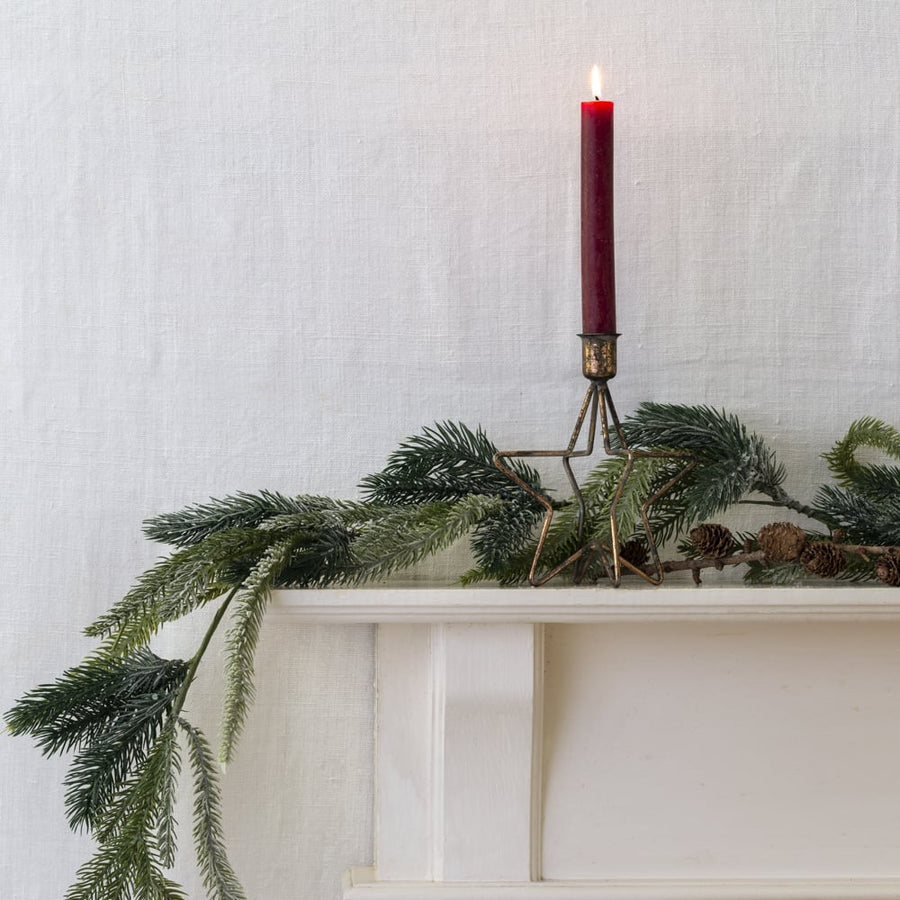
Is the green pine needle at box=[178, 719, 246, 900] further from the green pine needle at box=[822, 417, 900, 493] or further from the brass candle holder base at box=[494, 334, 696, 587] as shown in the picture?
the green pine needle at box=[822, 417, 900, 493]

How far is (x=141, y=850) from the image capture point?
1.77 ft

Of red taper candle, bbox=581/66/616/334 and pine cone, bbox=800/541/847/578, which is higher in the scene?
red taper candle, bbox=581/66/616/334

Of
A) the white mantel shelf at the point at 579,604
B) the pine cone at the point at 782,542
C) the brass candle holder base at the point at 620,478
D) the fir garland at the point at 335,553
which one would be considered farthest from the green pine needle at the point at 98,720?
the pine cone at the point at 782,542

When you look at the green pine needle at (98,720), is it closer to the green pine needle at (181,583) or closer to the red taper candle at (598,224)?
the green pine needle at (181,583)

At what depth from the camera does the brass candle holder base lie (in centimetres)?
54

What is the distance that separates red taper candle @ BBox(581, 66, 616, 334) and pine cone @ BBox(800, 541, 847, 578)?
0.59 feet

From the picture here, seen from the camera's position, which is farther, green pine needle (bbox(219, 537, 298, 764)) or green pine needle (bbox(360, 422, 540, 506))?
green pine needle (bbox(360, 422, 540, 506))

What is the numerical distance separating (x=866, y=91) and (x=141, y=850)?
2.28 feet

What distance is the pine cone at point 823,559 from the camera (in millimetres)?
562

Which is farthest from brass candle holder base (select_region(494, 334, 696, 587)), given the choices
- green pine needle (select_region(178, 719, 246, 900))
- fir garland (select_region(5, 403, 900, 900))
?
green pine needle (select_region(178, 719, 246, 900))

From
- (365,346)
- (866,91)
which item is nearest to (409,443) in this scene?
(365,346)

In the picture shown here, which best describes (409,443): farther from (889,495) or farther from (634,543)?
(889,495)

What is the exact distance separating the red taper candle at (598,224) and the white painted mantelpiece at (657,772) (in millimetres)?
207

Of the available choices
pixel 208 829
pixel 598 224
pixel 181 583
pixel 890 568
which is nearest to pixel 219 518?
pixel 181 583
